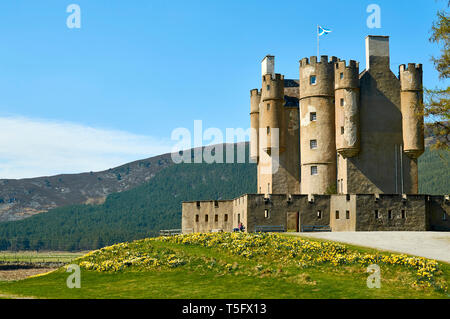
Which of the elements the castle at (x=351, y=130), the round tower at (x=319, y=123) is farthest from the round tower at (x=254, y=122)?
the round tower at (x=319, y=123)

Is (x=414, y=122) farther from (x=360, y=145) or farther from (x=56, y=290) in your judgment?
(x=56, y=290)

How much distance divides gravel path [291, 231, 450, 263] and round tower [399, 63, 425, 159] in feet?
52.7

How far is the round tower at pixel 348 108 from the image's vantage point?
61.6 meters

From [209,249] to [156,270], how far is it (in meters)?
6.29

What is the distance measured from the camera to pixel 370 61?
63781 mm

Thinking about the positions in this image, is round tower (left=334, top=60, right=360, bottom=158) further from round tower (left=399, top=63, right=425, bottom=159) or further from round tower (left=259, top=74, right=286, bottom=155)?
round tower (left=259, top=74, right=286, bottom=155)

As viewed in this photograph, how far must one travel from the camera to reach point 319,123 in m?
63.9

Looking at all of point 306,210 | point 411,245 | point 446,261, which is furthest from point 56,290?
point 306,210

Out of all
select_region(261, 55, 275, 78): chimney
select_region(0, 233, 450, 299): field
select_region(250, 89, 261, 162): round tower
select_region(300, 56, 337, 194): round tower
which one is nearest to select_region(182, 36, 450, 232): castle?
select_region(300, 56, 337, 194): round tower

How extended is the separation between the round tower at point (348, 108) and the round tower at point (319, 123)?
4.49 feet

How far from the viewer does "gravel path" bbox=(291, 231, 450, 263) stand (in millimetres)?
36906

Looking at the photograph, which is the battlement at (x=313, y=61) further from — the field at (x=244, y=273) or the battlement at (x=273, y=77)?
the field at (x=244, y=273)

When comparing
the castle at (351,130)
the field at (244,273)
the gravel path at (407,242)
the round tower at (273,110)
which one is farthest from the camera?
the round tower at (273,110)

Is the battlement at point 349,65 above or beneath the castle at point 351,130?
above
